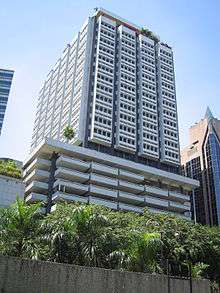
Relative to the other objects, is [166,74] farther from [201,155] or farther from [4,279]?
[4,279]

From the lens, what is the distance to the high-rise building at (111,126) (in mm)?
75438

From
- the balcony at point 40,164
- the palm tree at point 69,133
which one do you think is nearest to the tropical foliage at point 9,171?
the balcony at point 40,164

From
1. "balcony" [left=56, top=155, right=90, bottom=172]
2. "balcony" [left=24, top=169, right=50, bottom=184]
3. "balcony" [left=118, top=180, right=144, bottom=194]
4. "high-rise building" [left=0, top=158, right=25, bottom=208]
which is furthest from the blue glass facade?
"high-rise building" [left=0, top=158, right=25, bottom=208]

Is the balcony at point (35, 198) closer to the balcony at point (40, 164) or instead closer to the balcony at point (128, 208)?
the balcony at point (40, 164)

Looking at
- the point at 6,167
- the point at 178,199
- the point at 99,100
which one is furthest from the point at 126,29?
the point at 6,167

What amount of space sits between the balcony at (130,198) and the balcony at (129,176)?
3870 millimetres

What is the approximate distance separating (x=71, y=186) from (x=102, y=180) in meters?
7.38

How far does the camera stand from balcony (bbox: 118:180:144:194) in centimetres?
7969

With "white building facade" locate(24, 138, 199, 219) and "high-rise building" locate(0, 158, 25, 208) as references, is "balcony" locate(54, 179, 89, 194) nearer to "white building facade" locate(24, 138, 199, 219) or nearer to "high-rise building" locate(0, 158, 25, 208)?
"white building facade" locate(24, 138, 199, 219)

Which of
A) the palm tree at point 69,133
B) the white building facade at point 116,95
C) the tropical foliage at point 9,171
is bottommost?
the tropical foliage at point 9,171

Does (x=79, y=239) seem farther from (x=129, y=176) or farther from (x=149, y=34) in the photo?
(x=149, y=34)

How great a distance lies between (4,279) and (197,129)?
342 ft

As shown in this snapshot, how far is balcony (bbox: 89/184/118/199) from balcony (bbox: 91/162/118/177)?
383 cm

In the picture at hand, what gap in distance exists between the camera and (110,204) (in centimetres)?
7425
